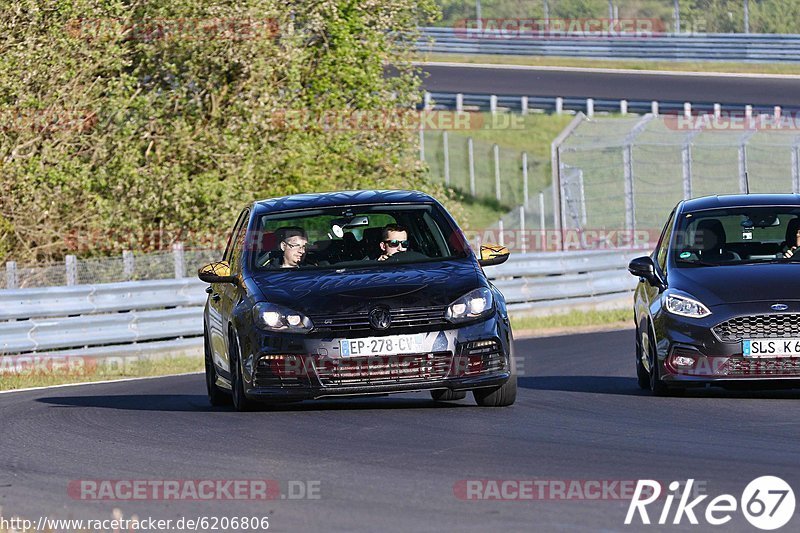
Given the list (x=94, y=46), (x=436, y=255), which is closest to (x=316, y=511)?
(x=436, y=255)

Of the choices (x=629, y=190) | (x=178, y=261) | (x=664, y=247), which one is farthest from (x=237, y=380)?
(x=629, y=190)

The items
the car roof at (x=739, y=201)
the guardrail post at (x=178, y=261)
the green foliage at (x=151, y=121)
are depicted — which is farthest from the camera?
the green foliage at (x=151, y=121)

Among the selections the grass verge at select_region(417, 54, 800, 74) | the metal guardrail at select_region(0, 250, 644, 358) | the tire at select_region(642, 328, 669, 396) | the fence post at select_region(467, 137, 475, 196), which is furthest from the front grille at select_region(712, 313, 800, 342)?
the grass verge at select_region(417, 54, 800, 74)

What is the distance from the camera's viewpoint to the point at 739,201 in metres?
13.3

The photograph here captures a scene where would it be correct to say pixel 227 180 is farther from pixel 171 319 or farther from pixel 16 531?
pixel 16 531

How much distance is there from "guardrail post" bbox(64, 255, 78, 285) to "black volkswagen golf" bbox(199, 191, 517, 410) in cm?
973

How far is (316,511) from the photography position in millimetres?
7141

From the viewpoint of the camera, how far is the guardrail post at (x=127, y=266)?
22266 mm

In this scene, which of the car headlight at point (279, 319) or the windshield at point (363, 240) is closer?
the car headlight at point (279, 319)

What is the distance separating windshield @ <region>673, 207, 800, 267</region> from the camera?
12.7 meters

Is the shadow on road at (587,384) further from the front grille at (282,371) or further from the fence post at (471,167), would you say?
the fence post at (471,167)

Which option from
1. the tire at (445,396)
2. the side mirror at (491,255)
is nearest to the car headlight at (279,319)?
the side mirror at (491,255)

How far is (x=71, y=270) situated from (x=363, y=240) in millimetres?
10361

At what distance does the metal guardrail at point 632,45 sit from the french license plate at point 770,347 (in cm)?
3657
